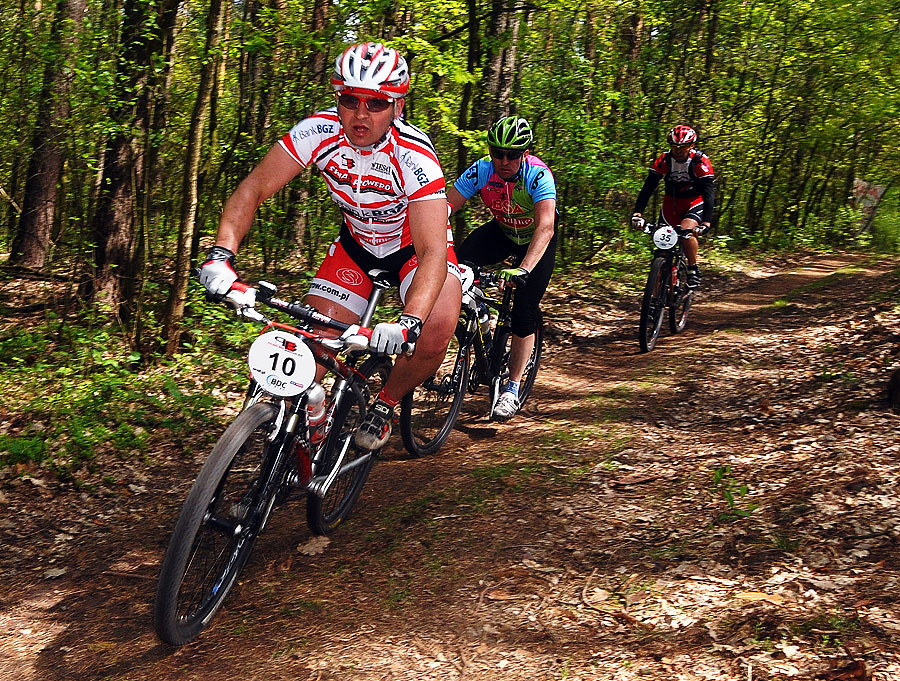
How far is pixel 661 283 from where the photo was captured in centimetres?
920

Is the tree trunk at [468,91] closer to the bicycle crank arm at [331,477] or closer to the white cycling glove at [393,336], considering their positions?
the bicycle crank arm at [331,477]

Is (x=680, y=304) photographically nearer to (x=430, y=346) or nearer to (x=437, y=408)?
(x=437, y=408)

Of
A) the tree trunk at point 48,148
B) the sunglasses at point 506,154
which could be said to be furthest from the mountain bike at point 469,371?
the tree trunk at point 48,148

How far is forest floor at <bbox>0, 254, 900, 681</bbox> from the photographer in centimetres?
320

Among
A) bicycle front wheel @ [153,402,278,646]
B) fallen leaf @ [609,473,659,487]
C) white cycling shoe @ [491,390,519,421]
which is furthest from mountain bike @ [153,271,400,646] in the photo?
white cycling shoe @ [491,390,519,421]

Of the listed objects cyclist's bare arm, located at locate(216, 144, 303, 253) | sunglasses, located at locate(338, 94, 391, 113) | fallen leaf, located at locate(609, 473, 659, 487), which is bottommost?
fallen leaf, located at locate(609, 473, 659, 487)

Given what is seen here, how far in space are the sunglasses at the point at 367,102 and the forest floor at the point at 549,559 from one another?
241cm

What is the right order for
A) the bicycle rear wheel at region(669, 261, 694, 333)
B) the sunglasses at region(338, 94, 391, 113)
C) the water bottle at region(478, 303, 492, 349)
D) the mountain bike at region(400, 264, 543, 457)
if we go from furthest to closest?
the bicycle rear wheel at region(669, 261, 694, 333) → the water bottle at region(478, 303, 492, 349) → the mountain bike at region(400, 264, 543, 457) → the sunglasses at region(338, 94, 391, 113)

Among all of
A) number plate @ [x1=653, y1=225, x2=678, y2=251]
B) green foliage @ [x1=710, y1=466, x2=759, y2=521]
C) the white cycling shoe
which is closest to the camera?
green foliage @ [x1=710, y1=466, x2=759, y2=521]

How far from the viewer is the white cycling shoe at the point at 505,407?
21.3 ft

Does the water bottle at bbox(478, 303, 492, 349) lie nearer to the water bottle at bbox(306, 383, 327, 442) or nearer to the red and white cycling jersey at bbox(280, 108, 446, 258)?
the red and white cycling jersey at bbox(280, 108, 446, 258)

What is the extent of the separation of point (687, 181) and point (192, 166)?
20.1ft

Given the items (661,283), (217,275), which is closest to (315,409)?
(217,275)

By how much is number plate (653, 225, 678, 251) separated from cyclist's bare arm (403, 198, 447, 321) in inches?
223
